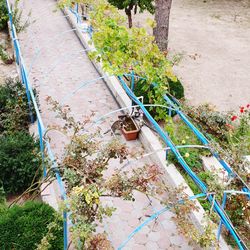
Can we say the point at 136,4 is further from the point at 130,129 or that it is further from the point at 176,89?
the point at 130,129

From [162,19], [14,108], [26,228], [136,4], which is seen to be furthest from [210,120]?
[136,4]

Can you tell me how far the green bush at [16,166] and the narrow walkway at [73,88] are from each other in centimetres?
90

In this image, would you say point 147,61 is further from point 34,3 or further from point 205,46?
point 34,3

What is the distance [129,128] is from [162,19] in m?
3.36

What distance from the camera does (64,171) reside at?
453 centimetres

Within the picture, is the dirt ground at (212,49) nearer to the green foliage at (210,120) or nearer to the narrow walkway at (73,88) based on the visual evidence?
the green foliage at (210,120)

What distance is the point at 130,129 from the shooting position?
7594 mm

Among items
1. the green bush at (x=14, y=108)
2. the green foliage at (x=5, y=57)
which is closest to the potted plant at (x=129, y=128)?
the green bush at (x=14, y=108)

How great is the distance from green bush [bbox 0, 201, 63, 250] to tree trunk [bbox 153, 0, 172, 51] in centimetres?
579

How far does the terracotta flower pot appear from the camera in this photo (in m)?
7.48

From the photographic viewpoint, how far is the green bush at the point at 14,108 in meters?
7.46

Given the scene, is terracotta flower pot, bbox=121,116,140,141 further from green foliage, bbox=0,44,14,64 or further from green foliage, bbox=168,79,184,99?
green foliage, bbox=0,44,14,64

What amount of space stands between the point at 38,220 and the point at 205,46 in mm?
8291

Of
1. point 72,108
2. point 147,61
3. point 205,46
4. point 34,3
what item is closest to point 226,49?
point 205,46
